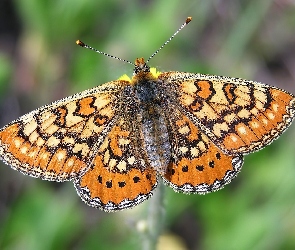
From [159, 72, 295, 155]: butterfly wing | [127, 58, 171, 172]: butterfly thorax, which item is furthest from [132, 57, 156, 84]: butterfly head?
[159, 72, 295, 155]: butterfly wing

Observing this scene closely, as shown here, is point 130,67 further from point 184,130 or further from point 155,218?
point 155,218

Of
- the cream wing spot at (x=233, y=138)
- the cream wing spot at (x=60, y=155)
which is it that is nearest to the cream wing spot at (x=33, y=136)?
the cream wing spot at (x=60, y=155)

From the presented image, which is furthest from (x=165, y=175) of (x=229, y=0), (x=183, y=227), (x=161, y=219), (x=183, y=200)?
(x=229, y=0)

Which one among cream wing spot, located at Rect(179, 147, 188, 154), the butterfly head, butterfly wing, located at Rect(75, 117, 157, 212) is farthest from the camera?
the butterfly head

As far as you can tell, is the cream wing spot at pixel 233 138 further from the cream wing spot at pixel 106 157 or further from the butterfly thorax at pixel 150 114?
the cream wing spot at pixel 106 157

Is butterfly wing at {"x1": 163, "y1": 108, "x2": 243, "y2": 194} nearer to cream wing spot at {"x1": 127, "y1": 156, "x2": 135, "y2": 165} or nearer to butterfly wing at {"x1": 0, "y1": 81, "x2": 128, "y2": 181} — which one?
cream wing spot at {"x1": 127, "y1": 156, "x2": 135, "y2": 165}

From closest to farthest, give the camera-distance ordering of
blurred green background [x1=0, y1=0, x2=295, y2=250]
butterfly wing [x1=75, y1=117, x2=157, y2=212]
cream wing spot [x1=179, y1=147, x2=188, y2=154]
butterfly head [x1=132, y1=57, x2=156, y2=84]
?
1. butterfly wing [x1=75, y1=117, x2=157, y2=212]
2. cream wing spot [x1=179, y1=147, x2=188, y2=154]
3. butterfly head [x1=132, y1=57, x2=156, y2=84]
4. blurred green background [x1=0, y1=0, x2=295, y2=250]

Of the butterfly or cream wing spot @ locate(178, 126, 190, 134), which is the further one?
cream wing spot @ locate(178, 126, 190, 134)

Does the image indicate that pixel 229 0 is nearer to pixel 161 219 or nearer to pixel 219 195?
pixel 219 195
